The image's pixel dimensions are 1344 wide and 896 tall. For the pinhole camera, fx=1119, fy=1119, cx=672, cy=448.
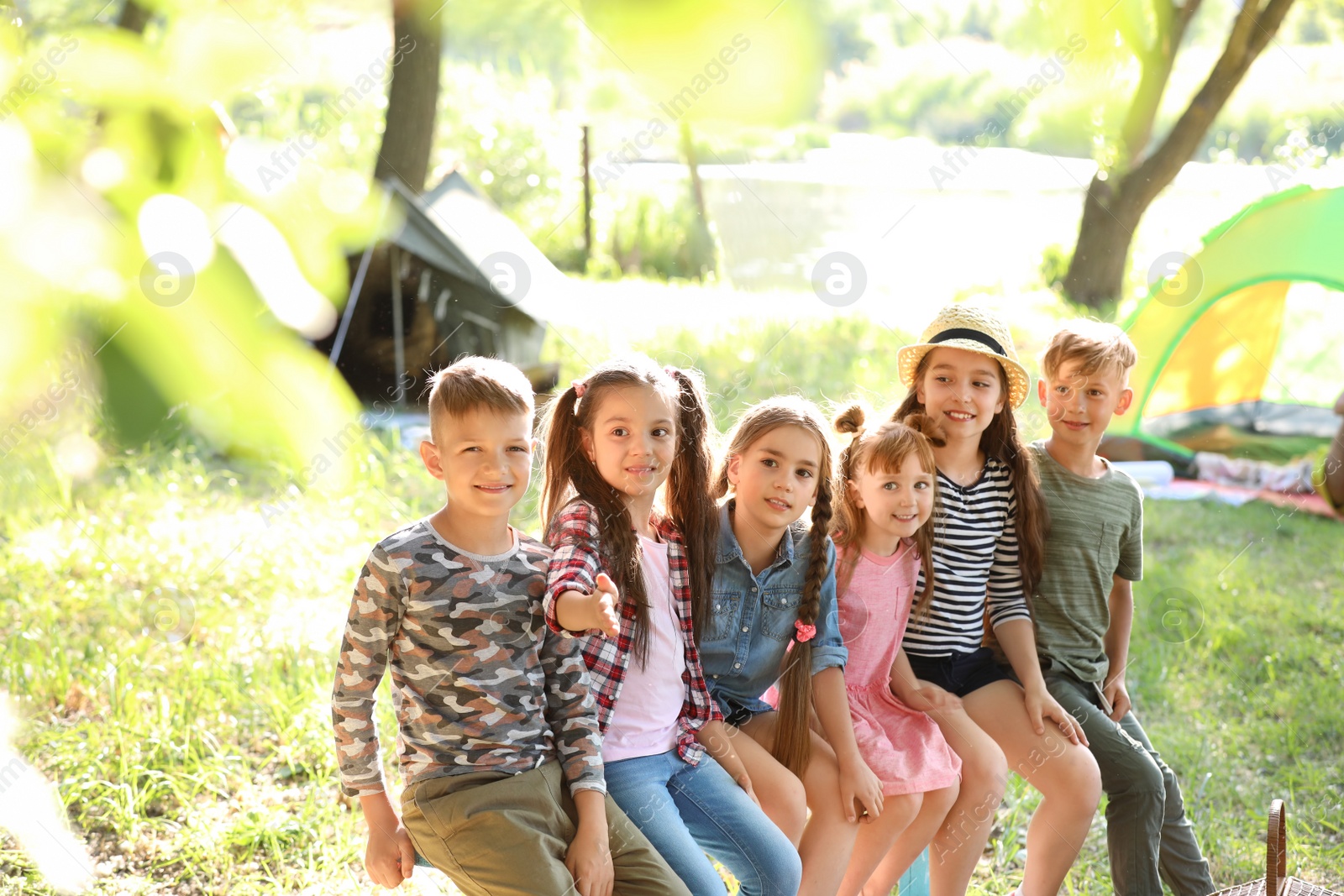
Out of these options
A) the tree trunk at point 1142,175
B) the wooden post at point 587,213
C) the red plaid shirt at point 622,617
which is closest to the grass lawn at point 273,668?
the red plaid shirt at point 622,617

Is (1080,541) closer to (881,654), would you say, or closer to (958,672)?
(958,672)

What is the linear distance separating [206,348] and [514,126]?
1060cm

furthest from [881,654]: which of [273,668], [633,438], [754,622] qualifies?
[273,668]

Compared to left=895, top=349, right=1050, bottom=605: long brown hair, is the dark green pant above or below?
below

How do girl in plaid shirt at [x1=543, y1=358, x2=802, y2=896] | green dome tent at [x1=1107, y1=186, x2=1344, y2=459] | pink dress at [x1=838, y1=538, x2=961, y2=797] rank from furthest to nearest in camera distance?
green dome tent at [x1=1107, y1=186, x2=1344, y2=459] < pink dress at [x1=838, y1=538, x2=961, y2=797] < girl in plaid shirt at [x1=543, y1=358, x2=802, y2=896]

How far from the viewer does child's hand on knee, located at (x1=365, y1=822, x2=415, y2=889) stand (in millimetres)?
1594

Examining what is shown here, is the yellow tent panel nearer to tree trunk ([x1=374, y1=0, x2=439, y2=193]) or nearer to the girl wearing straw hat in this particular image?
the girl wearing straw hat

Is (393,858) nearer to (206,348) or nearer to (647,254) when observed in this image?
(206,348)

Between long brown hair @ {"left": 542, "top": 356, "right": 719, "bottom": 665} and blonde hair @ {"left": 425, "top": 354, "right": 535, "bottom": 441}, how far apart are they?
173 millimetres

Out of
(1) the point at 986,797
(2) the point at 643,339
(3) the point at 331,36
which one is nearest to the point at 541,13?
(2) the point at 643,339

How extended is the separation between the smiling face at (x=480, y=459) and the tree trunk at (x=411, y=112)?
3038 millimetres

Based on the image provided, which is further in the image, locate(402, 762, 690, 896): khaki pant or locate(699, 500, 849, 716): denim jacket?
locate(699, 500, 849, 716): denim jacket

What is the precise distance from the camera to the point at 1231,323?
16.4ft

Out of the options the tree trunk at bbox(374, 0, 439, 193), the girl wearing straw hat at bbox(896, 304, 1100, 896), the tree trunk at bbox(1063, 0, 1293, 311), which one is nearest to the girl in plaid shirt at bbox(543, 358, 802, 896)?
the girl wearing straw hat at bbox(896, 304, 1100, 896)
